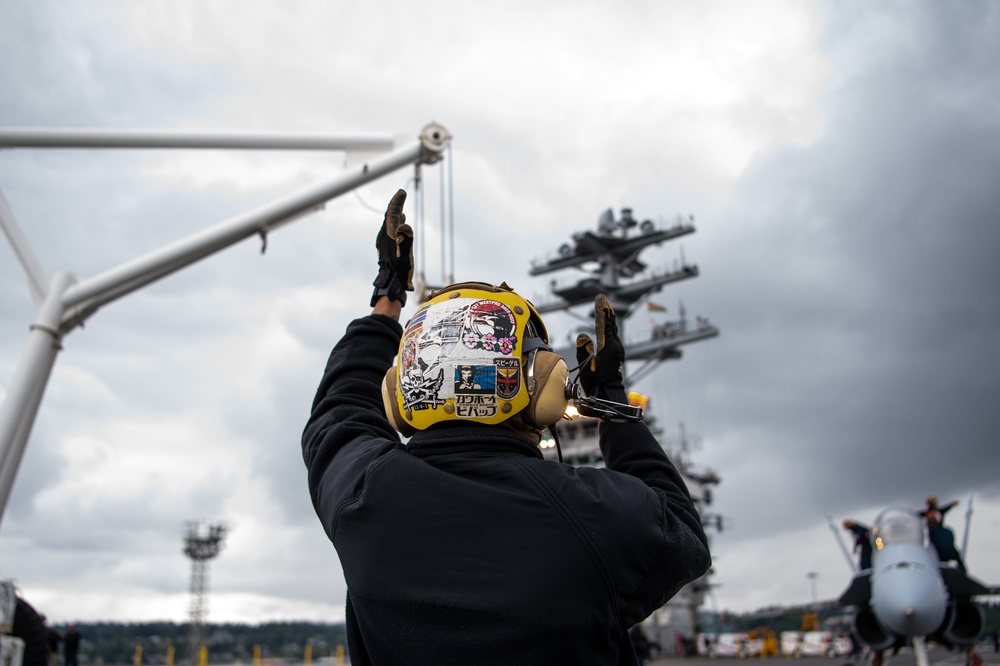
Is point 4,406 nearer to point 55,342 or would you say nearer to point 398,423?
point 55,342

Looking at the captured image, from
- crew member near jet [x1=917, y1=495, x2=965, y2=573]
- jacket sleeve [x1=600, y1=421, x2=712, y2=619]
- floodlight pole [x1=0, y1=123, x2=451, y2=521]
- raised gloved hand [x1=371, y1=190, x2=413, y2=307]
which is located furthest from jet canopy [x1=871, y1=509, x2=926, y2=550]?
raised gloved hand [x1=371, y1=190, x2=413, y2=307]

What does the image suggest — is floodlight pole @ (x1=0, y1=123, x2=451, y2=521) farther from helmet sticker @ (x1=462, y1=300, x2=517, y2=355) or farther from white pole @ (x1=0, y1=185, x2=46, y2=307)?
helmet sticker @ (x1=462, y1=300, x2=517, y2=355)

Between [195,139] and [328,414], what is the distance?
552 centimetres

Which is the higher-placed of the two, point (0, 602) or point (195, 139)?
point (195, 139)

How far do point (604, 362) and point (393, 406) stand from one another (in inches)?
21.0

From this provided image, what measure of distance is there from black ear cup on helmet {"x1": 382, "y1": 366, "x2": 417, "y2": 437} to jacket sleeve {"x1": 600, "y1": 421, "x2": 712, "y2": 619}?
49 centimetres

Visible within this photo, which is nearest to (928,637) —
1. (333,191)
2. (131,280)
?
(333,191)

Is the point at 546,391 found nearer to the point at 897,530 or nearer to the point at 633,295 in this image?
the point at 897,530

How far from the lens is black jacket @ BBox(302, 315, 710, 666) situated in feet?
4.58

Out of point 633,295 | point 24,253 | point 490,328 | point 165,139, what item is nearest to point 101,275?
point 24,253

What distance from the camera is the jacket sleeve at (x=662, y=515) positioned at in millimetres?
1487

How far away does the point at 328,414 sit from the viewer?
6.11 feet

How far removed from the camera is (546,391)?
1.66m

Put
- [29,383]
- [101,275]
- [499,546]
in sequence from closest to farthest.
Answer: [499,546]
[29,383]
[101,275]
